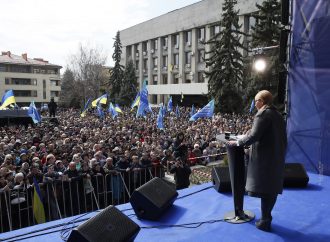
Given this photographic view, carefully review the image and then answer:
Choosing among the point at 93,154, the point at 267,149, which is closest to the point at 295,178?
the point at 267,149

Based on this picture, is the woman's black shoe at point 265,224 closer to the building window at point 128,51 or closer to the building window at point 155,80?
the building window at point 155,80

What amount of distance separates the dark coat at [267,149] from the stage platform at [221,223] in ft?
1.95

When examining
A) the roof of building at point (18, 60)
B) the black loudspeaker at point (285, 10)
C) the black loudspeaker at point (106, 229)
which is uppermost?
the roof of building at point (18, 60)

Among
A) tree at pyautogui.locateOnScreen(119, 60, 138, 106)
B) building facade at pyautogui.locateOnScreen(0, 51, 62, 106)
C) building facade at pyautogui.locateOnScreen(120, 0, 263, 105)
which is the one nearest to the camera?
building facade at pyautogui.locateOnScreen(120, 0, 263, 105)

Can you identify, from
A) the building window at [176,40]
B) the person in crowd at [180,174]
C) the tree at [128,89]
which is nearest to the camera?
the person in crowd at [180,174]

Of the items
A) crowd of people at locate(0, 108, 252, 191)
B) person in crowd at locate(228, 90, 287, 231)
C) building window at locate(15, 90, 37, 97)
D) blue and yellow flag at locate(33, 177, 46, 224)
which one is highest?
building window at locate(15, 90, 37, 97)

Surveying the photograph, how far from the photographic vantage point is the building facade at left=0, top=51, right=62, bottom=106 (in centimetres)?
7606

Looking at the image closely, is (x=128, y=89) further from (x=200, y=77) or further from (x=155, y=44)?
(x=155, y=44)

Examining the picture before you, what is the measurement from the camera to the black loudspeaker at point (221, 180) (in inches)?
228

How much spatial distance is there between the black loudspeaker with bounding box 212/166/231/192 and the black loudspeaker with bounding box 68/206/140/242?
2.33 meters

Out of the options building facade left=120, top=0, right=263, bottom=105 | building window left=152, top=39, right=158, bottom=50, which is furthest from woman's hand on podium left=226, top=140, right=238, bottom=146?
building window left=152, top=39, right=158, bottom=50

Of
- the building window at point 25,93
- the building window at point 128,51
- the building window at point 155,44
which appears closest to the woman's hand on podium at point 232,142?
the building window at point 155,44

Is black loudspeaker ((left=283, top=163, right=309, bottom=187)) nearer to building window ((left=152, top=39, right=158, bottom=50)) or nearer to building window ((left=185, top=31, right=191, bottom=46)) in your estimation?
building window ((left=185, top=31, right=191, bottom=46))

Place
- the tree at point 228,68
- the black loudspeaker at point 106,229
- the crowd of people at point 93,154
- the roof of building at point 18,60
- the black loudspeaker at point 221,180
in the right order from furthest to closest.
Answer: the roof of building at point 18,60
the tree at point 228,68
the crowd of people at point 93,154
the black loudspeaker at point 221,180
the black loudspeaker at point 106,229
